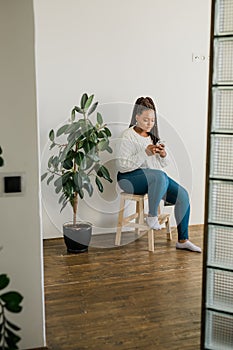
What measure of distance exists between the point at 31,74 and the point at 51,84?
2.13m

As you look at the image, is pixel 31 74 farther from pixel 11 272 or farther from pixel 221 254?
pixel 221 254

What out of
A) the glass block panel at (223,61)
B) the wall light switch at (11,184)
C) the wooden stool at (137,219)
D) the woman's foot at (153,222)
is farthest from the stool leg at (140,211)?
the glass block panel at (223,61)

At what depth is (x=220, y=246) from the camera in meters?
2.40

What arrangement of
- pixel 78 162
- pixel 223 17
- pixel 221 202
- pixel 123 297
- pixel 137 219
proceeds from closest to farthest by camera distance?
pixel 223 17, pixel 221 202, pixel 123 297, pixel 78 162, pixel 137 219

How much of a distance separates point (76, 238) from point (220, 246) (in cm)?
203

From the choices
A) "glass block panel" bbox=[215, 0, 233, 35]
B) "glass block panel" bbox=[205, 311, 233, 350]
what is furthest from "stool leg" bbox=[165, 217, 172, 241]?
"glass block panel" bbox=[215, 0, 233, 35]

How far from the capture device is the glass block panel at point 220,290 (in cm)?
239

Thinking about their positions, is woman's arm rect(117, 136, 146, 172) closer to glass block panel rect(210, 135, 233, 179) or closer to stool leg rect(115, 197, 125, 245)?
stool leg rect(115, 197, 125, 245)

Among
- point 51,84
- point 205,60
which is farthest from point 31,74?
point 205,60

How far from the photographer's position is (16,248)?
2.46 meters

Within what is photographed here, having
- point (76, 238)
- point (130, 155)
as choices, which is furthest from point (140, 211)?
point (76, 238)

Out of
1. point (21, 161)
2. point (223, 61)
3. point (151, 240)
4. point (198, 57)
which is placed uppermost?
point (198, 57)

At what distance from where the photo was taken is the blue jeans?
14.1 ft

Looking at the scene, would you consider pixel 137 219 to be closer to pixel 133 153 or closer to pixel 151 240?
pixel 151 240
